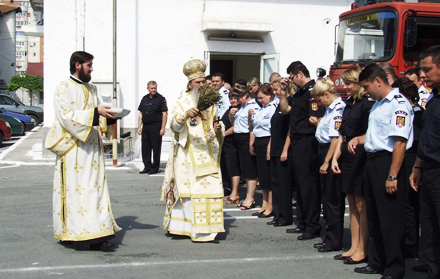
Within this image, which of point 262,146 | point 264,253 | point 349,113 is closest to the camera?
point 349,113

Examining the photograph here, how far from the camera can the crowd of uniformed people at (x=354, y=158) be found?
4.92 meters

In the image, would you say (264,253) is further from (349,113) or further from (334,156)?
(349,113)

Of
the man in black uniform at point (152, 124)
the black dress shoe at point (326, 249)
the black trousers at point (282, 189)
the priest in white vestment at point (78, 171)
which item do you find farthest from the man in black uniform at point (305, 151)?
the man in black uniform at point (152, 124)

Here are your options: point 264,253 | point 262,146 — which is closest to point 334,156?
point 264,253

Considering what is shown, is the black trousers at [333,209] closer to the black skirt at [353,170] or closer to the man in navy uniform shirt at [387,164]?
the black skirt at [353,170]

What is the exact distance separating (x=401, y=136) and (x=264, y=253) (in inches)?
84.3

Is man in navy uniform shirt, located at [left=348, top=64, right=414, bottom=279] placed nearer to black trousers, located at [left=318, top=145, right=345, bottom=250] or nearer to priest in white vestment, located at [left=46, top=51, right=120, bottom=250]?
black trousers, located at [left=318, top=145, right=345, bottom=250]

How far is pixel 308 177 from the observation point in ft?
22.6

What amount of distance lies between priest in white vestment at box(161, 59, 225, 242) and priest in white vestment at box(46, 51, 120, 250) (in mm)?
852

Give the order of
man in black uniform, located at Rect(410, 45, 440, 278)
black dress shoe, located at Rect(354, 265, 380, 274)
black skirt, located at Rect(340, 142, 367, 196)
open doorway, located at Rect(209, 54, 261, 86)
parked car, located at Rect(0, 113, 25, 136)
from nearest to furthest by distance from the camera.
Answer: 1. man in black uniform, located at Rect(410, 45, 440, 278)
2. black dress shoe, located at Rect(354, 265, 380, 274)
3. black skirt, located at Rect(340, 142, 367, 196)
4. open doorway, located at Rect(209, 54, 261, 86)
5. parked car, located at Rect(0, 113, 25, 136)

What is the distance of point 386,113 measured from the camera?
16.5ft

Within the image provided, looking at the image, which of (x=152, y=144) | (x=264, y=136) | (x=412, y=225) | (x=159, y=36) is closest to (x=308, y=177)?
(x=412, y=225)

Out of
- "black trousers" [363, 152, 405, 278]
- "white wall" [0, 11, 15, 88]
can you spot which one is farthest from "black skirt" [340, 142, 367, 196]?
"white wall" [0, 11, 15, 88]

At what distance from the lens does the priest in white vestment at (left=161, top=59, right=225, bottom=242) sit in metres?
→ 6.69
